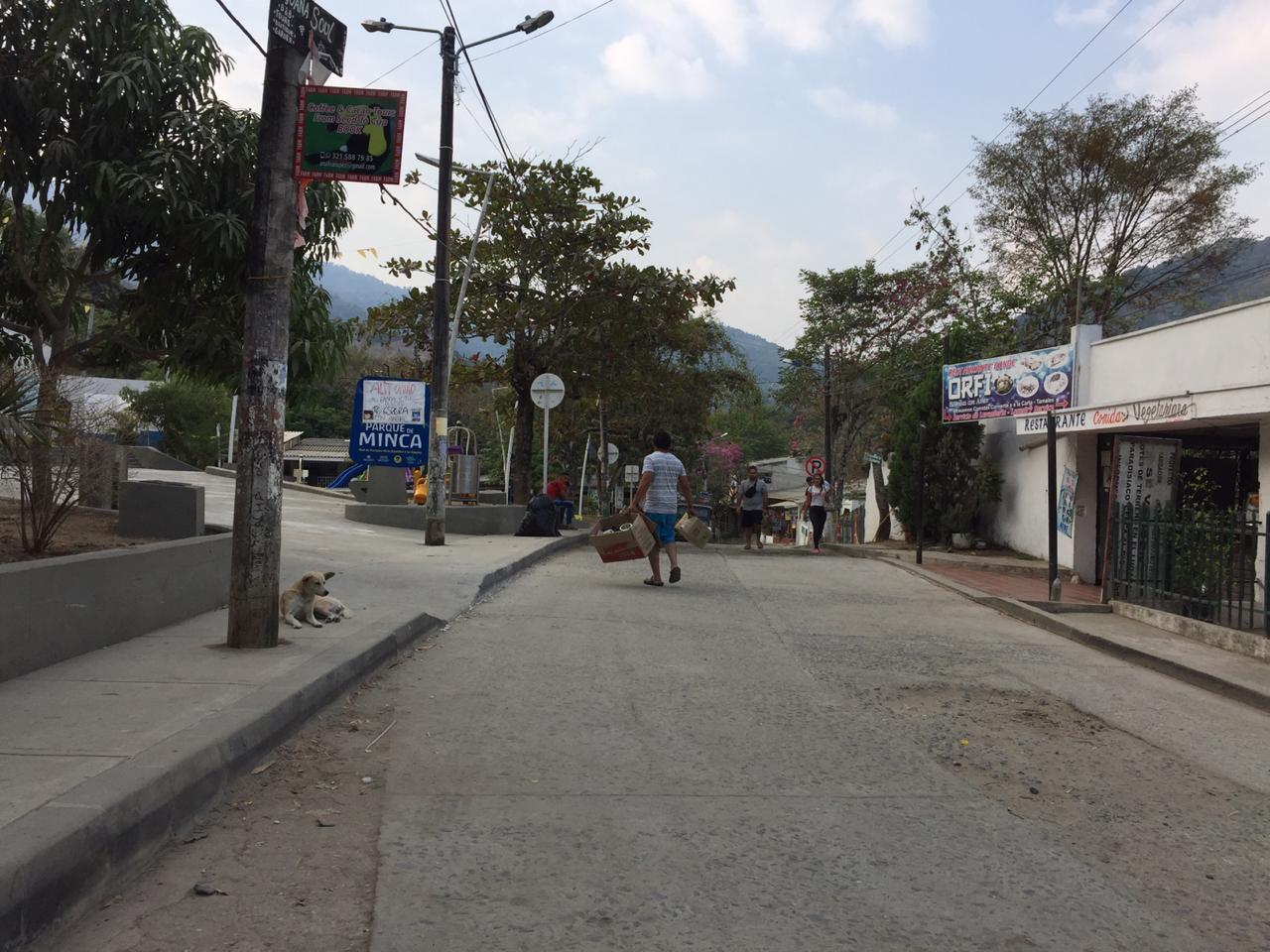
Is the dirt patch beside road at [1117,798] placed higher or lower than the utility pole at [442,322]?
lower

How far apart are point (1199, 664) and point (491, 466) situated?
5604 centimetres

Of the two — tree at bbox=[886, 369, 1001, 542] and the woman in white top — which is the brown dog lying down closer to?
the woman in white top

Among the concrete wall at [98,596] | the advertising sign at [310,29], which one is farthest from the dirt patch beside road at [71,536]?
the advertising sign at [310,29]

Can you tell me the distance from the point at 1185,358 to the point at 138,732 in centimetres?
1325

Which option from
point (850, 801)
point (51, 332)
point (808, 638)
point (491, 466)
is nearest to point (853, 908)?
point (850, 801)

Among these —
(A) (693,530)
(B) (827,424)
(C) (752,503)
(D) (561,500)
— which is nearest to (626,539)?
(A) (693,530)

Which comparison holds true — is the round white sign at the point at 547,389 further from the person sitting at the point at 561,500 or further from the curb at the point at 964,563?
the curb at the point at 964,563

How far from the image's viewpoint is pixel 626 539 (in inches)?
509

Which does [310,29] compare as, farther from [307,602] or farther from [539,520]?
[539,520]

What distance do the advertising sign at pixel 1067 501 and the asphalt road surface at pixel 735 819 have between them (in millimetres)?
7931

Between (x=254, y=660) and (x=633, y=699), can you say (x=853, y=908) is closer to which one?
(x=633, y=699)

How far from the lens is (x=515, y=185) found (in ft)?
74.8

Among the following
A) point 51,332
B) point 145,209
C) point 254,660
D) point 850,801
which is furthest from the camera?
point 51,332

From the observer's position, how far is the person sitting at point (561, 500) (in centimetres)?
2259
